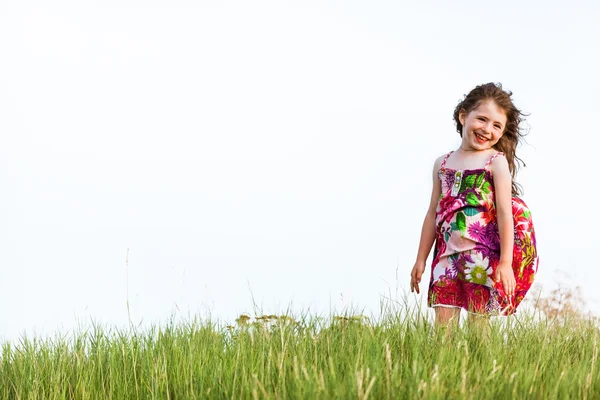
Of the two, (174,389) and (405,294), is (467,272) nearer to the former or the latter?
(405,294)

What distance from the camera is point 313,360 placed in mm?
3492

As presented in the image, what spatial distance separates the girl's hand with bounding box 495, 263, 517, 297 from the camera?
4.40 metres

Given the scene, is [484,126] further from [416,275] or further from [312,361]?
[312,361]

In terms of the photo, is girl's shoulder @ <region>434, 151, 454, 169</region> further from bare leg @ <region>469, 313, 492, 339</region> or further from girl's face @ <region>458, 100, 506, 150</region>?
bare leg @ <region>469, 313, 492, 339</region>

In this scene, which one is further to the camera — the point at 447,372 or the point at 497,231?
the point at 497,231

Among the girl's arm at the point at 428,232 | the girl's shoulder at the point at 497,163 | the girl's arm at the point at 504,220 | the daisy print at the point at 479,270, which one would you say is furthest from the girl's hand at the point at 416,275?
the girl's shoulder at the point at 497,163

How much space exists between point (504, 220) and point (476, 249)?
0.26 metres

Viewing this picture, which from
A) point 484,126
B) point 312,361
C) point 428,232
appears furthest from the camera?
point 428,232

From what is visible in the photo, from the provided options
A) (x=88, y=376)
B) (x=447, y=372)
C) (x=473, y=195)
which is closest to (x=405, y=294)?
(x=473, y=195)

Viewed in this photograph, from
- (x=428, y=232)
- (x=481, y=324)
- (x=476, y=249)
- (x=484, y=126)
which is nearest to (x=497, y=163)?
(x=484, y=126)

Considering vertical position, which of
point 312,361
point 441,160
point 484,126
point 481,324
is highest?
point 484,126

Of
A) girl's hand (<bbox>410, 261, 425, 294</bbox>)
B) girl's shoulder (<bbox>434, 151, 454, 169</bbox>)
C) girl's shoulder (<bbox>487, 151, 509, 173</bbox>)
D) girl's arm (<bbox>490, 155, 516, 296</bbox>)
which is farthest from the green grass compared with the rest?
girl's shoulder (<bbox>434, 151, 454, 169</bbox>)

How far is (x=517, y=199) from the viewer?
471 cm

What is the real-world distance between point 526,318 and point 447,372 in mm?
1639
